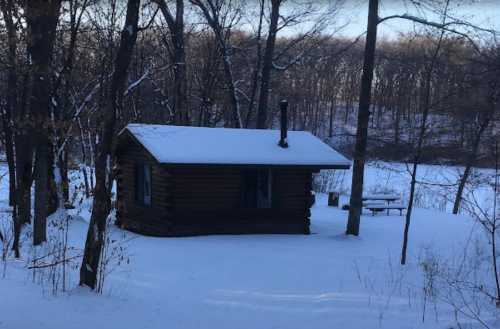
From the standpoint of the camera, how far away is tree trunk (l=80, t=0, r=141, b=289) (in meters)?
6.71

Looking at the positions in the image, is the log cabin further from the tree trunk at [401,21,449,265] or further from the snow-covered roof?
the tree trunk at [401,21,449,265]

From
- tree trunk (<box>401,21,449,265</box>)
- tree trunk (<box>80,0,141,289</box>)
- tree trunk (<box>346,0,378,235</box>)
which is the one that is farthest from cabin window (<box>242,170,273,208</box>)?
tree trunk (<box>80,0,141,289</box>)

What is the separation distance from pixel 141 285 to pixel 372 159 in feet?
29.1

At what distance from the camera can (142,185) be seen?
52.6 ft

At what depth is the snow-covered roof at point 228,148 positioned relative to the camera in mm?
13922

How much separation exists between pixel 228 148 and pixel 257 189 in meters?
1.56

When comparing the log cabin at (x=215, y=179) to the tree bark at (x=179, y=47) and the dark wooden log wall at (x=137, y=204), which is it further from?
the tree bark at (x=179, y=47)

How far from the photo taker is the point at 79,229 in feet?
47.2

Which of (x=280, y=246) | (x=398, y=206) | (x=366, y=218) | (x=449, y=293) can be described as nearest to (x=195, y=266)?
(x=280, y=246)

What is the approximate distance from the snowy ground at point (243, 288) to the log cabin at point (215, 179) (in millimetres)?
723

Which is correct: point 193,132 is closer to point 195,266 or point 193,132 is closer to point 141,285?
point 195,266

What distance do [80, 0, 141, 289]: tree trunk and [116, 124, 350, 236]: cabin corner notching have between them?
650 cm

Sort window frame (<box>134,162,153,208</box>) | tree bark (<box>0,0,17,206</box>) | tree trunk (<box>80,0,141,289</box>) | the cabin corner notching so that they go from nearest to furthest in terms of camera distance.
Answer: tree trunk (<box>80,0,141,289</box>) < tree bark (<box>0,0,17,206</box>) < the cabin corner notching < window frame (<box>134,162,153,208</box>)

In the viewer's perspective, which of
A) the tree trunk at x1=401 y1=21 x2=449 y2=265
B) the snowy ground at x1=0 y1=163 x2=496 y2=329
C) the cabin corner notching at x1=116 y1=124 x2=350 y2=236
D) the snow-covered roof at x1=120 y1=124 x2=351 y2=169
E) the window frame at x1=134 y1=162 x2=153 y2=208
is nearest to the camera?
the snowy ground at x1=0 y1=163 x2=496 y2=329
